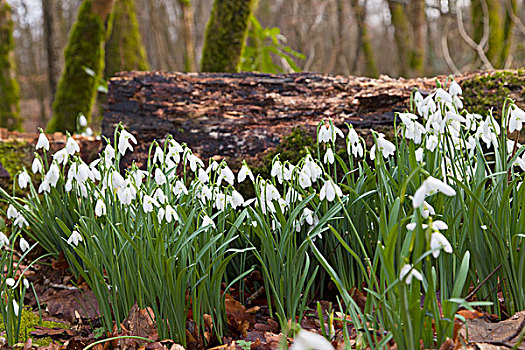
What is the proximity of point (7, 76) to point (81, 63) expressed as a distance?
173 centimetres

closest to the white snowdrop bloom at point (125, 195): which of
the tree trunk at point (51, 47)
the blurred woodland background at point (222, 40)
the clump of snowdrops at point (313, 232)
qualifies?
the clump of snowdrops at point (313, 232)

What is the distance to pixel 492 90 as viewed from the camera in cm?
323

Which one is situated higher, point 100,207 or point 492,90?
point 492,90

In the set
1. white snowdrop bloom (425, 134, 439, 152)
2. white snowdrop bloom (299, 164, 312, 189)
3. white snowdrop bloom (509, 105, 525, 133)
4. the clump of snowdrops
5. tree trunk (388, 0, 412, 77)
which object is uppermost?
tree trunk (388, 0, 412, 77)

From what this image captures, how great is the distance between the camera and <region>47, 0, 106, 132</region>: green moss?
5.98 meters

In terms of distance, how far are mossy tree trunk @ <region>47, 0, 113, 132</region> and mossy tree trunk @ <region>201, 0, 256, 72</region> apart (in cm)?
150

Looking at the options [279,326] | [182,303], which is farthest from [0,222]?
[279,326]

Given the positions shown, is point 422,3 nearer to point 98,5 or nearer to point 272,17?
point 98,5

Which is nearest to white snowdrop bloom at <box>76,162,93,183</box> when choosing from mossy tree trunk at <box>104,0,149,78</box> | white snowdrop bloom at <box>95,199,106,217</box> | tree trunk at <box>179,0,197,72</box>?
white snowdrop bloom at <box>95,199,106,217</box>

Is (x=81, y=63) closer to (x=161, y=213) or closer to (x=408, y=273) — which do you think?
(x=161, y=213)

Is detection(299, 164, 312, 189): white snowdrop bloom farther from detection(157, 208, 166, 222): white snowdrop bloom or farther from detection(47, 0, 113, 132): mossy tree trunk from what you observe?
detection(47, 0, 113, 132): mossy tree trunk

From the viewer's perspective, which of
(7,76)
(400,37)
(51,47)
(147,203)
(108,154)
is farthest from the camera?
(400,37)

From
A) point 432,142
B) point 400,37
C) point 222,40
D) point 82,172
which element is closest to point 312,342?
point 432,142

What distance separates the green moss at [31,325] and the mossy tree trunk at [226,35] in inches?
166
